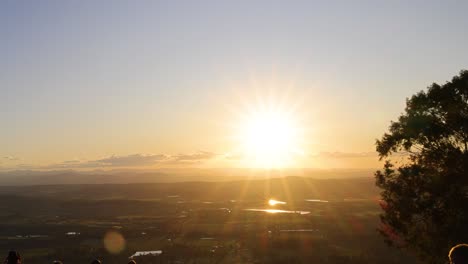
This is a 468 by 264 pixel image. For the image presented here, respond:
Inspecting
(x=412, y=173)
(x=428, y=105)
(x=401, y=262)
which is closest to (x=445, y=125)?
(x=428, y=105)

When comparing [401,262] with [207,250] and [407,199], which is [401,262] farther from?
[407,199]

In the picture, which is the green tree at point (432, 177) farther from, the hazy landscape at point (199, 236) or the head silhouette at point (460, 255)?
the hazy landscape at point (199, 236)

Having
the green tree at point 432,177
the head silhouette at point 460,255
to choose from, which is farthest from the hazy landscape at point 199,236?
the head silhouette at point 460,255

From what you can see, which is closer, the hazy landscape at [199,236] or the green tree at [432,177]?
the green tree at [432,177]

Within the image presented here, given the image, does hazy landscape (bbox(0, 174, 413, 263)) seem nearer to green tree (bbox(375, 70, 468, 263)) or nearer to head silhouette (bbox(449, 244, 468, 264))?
green tree (bbox(375, 70, 468, 263))

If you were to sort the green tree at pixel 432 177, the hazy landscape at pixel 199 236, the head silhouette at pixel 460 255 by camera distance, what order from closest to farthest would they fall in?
1. the head silhouette at pixel 460 255
2. the green tree at pixel 432 177
3. the hazy landscape at pixel 199 236

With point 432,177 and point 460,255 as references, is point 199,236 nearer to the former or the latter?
point 432,177

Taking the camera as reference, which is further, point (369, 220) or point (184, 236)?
point (369, 220)

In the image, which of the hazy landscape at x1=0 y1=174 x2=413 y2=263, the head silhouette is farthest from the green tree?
the hazy landscape at x1=0 y1=174 x2=413 y2=263
